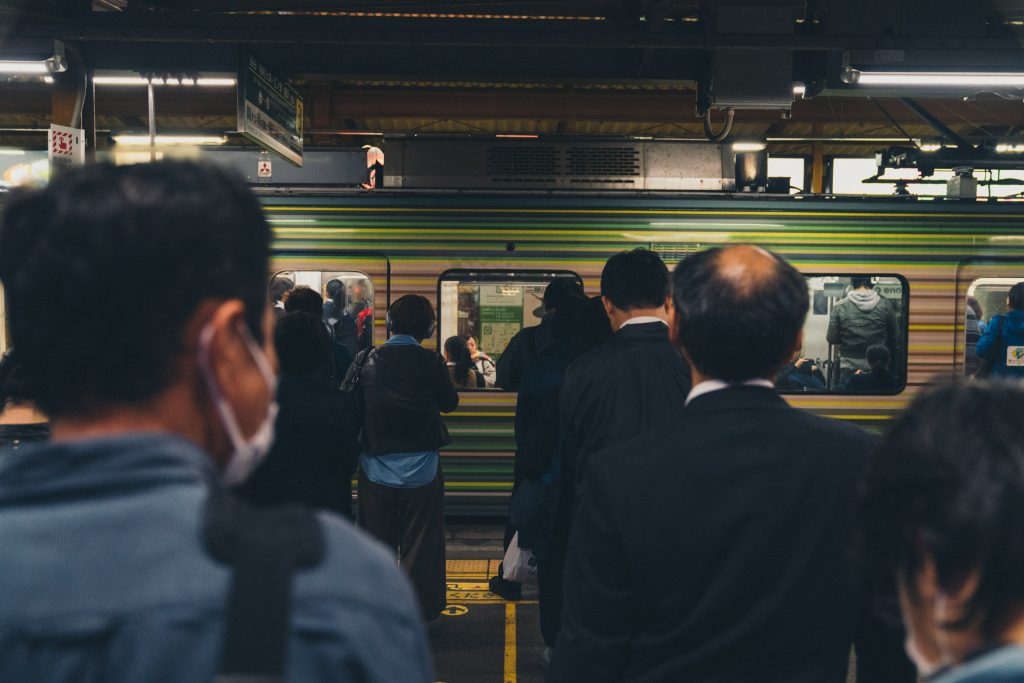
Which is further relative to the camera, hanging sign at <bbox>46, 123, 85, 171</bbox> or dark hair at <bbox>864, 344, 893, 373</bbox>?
dark hair at <bbox>864, 344, 893, 373</bbox>

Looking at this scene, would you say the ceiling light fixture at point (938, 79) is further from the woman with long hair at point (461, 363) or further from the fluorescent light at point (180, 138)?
the fluorescent light at point (180, 138)

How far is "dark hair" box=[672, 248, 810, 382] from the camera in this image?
1.96 m

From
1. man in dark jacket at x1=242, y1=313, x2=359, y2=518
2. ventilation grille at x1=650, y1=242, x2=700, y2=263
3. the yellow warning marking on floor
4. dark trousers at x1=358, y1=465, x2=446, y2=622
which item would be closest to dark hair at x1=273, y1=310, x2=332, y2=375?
man in dark jacket at x1=242, y1=313, x2=359, y2=518

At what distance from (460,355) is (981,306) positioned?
429 cm

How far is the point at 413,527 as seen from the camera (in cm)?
531

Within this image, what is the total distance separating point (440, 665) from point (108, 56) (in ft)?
16.1

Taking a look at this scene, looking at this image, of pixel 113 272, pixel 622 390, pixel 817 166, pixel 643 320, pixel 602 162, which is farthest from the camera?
pixel 817 166

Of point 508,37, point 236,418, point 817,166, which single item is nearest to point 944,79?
point 508,37

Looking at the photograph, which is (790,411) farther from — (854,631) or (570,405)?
(570,405)

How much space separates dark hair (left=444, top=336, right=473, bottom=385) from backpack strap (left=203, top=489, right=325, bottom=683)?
6.51 metres

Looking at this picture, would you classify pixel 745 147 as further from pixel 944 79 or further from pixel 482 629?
pixel 482 629

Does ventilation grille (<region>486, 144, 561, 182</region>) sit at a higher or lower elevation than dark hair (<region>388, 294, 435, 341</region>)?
higher

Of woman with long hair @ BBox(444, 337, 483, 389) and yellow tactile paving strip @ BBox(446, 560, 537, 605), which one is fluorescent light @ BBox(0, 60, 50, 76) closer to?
woman with long hair @ BBox(444, 337, 483, 389)

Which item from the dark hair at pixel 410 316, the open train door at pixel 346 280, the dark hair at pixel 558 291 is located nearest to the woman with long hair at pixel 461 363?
the open train door at pixel 346 280
